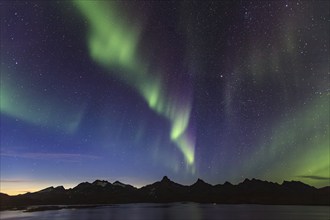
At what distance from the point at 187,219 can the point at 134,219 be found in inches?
939

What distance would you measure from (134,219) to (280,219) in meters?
63.4

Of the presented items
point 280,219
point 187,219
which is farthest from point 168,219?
point 280,219

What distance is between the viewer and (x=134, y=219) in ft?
452

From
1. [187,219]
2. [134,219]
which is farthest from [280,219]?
[134,219]

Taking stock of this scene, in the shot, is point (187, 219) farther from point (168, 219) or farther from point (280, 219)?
point (280, 219)

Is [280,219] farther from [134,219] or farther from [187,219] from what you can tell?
[134,219]

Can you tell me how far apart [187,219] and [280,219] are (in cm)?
3982

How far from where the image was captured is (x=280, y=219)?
13012 centimetres

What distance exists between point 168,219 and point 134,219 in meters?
15.3

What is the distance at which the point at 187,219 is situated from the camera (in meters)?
138

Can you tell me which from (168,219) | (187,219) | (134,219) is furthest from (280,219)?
(134,219)

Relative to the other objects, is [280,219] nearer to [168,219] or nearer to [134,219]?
[168,219]

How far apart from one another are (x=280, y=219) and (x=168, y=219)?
48.1m
